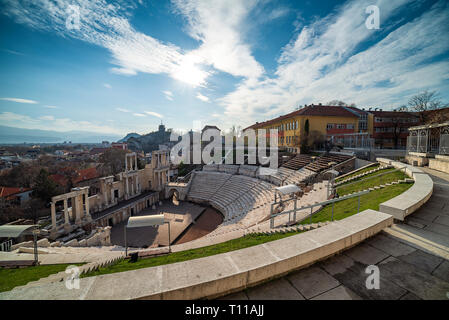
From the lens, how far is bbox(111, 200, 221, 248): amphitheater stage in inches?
636

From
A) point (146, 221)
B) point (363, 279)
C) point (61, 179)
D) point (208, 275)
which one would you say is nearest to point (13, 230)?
point (146, 221)

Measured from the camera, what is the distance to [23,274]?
6.61 metres

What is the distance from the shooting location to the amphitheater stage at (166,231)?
16.2 m

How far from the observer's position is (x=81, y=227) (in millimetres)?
18156

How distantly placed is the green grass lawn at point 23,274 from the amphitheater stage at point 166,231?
8354 mm

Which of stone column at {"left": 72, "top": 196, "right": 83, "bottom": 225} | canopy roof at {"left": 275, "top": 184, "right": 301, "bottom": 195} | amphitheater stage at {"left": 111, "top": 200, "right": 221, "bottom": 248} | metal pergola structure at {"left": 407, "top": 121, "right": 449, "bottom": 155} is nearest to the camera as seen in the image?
canopy roof at {"left": 275, "top": 184, "right": 301, "bottom": 195}

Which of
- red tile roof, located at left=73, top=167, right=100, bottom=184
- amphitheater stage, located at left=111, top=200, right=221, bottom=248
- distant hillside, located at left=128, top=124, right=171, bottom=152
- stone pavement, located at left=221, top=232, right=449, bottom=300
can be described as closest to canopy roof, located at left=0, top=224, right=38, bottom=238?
amphitheater stage, located at left=111, top=200, right=221, bottom=248

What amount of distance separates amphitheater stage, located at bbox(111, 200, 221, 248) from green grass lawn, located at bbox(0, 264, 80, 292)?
27.4 feet

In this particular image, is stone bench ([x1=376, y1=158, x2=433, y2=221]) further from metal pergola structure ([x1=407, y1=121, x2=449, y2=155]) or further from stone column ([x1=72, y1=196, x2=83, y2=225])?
stone column ([x1=72, y1=196, x2=83, y2=225])

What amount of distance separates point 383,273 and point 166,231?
18.0m

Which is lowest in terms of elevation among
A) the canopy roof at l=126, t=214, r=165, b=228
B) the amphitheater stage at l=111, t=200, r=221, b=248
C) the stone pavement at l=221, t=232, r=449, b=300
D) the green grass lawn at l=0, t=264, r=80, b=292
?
the amphitheater stage at l=111, t=200, r=221, b=248

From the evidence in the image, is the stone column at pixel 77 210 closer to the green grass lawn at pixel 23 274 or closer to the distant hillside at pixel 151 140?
the green grass lawn at pixel 23 274
